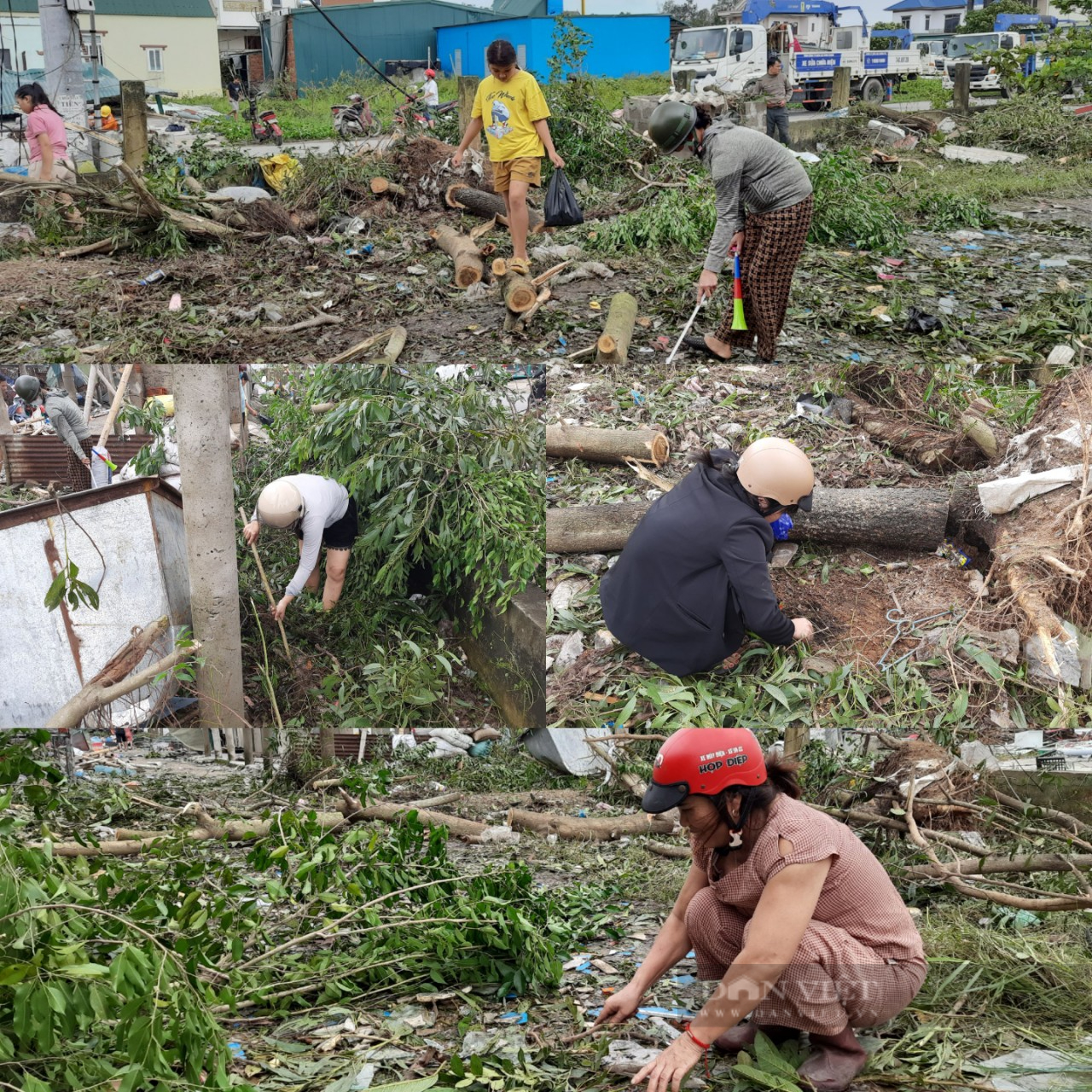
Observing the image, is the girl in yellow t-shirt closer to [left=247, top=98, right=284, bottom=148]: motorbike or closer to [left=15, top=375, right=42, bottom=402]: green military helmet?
[left=15, top=375, right=42, bottom=402]: green military helmet

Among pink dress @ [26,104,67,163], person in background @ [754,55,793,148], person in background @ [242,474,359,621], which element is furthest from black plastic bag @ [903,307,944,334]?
pink dress @ [26,104,67,163]

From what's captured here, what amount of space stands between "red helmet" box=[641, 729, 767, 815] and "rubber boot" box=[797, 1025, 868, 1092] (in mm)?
513

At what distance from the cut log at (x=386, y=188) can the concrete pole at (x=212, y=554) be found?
3909 millimetres

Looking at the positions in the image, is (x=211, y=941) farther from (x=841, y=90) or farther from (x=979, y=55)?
(x=979, y=55)

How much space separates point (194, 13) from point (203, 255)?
18074 millimetres

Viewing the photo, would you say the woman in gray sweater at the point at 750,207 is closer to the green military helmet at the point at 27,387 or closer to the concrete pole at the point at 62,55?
the green military helmet at the point at 27,387

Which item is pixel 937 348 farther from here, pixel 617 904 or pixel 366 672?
pixel 617 904

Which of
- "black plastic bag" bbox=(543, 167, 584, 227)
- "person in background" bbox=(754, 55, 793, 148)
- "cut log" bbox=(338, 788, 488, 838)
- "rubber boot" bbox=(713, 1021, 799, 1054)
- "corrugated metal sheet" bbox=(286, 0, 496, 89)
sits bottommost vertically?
"cut log" bbox=(338, 788, 488, 838)

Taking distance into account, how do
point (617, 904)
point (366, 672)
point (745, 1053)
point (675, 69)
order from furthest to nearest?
point (675, 69)
point (366, 672)
point (617, 904)
point (745, 1053)

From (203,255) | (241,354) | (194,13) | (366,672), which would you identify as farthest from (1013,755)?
(194,13)

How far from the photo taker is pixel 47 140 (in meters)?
7.47

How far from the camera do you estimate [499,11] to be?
2131 cm

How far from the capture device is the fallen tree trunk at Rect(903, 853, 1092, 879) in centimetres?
246

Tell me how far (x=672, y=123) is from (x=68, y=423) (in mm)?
2950
